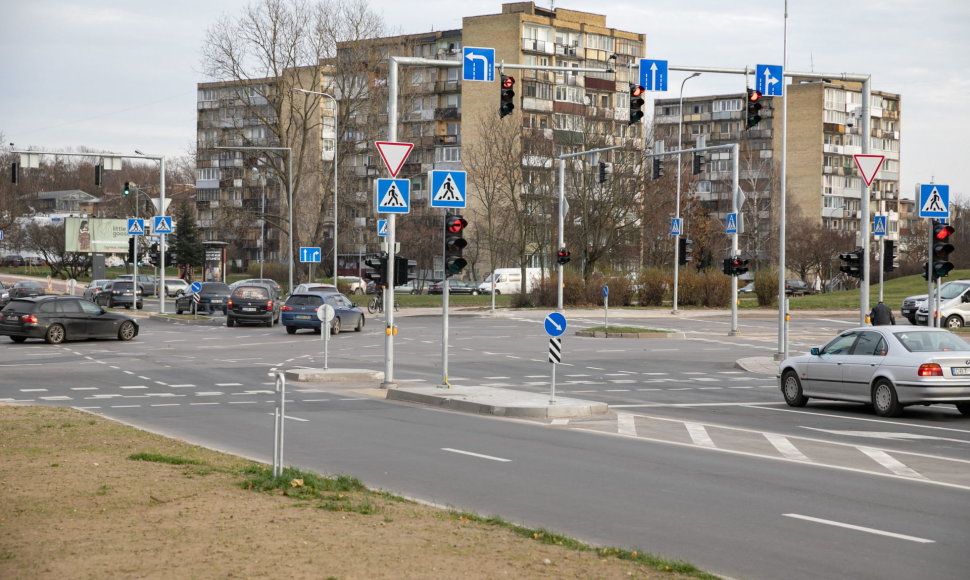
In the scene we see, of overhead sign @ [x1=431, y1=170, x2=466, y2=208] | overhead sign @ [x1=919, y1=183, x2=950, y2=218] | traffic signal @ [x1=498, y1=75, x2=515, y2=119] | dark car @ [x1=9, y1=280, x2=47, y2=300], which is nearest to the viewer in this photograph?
overhead sign @ [x1=431, y1=170, x2=466, y2=208]

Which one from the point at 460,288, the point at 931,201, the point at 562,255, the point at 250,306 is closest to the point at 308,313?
the point at 250,306

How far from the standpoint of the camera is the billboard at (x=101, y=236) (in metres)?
85.2

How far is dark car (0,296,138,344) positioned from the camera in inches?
1388

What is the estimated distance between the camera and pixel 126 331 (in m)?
37.3

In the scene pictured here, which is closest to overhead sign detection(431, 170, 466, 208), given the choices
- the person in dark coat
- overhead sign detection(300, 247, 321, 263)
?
the person in dark coat

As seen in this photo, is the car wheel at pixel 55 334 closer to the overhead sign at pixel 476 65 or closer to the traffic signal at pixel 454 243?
the traffic signal at pixel 454 243

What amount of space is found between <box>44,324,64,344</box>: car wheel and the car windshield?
2619 centimetres

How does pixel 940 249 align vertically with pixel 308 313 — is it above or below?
above

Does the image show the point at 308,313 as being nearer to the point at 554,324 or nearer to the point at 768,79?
the point at 768,79

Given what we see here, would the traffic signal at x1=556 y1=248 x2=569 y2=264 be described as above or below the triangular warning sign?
below

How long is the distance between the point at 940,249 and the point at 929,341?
182 inches

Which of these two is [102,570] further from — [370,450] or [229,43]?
[229,43]

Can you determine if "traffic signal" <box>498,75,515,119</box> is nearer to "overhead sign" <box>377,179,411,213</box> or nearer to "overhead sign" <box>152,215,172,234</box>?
"overhead sign" <box>377,179,411,213</box>

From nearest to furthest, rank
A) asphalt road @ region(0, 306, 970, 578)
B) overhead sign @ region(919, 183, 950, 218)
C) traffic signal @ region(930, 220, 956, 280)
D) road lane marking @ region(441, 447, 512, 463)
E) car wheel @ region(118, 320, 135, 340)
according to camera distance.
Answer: asphalt road @ region(0, 306, 970, 578)
road lane marking @ region(441, 447, 512, 463)
traffic signal @ region(930, 220, 956, 280)
overhead sign @ region(919, 183, 950, 218)
car wheel @ region(118, 320, 135, 340)
